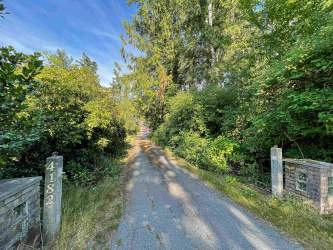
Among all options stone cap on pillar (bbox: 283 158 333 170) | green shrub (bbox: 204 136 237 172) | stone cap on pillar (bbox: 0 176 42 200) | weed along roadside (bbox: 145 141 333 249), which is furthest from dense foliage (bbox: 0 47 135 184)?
stone cap on pillar (bbox: 283 158 333 170)

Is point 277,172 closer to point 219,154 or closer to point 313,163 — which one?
point 313,163

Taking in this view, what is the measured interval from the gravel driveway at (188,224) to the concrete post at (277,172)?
1.39 m

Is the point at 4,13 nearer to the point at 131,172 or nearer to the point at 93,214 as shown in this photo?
the point at 93,214

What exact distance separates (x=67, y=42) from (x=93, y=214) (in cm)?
1436

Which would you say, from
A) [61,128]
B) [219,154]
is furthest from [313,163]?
[61,128]

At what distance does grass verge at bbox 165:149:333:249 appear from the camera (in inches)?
144

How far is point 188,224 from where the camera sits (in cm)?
433

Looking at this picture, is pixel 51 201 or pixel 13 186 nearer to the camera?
pixel 13 186

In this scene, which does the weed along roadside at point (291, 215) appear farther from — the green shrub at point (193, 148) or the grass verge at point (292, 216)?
the green shrub at point (193, 148)

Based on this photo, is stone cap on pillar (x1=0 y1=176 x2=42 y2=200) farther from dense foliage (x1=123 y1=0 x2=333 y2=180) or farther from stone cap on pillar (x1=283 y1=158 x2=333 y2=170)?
dense foliage (x1=123 y1=0 x2=333 y2=180)

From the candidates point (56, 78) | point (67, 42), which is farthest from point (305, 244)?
point (67, 42)

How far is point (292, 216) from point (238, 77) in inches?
335

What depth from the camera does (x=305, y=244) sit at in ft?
11.4

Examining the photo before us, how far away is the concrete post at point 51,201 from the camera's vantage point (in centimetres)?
360
